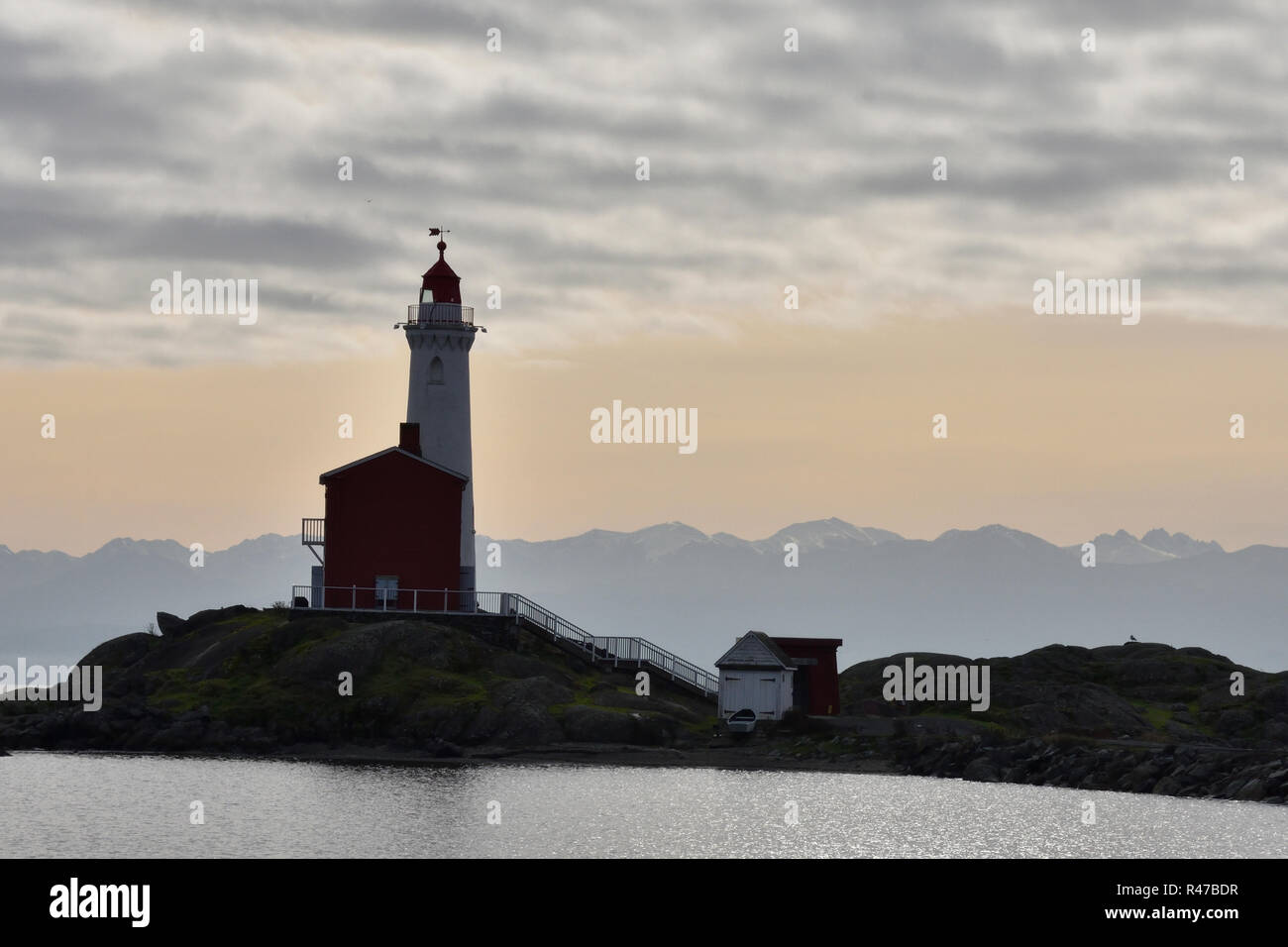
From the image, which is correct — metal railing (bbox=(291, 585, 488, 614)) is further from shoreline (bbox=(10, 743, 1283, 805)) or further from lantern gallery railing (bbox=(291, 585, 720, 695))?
shoreline (bbox=(10, 743, 1283, 805))

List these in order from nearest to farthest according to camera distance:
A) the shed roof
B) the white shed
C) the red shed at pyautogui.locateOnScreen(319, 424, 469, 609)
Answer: the white shed < the shed roof < the red shed at pyautogui.locateOnScreen(319, 424, 469, 609)

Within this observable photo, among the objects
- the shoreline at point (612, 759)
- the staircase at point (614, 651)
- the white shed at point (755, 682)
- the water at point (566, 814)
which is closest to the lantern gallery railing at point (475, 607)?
the staircase at point (614, 651)

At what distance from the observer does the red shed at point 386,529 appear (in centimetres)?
8175

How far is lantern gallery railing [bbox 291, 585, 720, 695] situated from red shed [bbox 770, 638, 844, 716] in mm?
4149

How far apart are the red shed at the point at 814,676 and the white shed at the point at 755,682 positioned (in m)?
1.52

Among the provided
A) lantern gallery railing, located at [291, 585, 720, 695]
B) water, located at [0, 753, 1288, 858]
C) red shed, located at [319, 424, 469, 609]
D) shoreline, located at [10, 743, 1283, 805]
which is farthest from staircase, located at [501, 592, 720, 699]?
water, located at [0, 753, 1288, 858]

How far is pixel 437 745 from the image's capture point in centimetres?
7200

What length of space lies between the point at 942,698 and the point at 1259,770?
63.6ft

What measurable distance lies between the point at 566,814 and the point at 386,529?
94.0 ft

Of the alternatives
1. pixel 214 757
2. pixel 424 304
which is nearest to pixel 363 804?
pixel 214 757

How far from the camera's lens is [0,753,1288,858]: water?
49.7 m

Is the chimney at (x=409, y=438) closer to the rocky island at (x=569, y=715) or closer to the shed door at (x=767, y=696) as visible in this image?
the rocky island at (x=569, y=715)
